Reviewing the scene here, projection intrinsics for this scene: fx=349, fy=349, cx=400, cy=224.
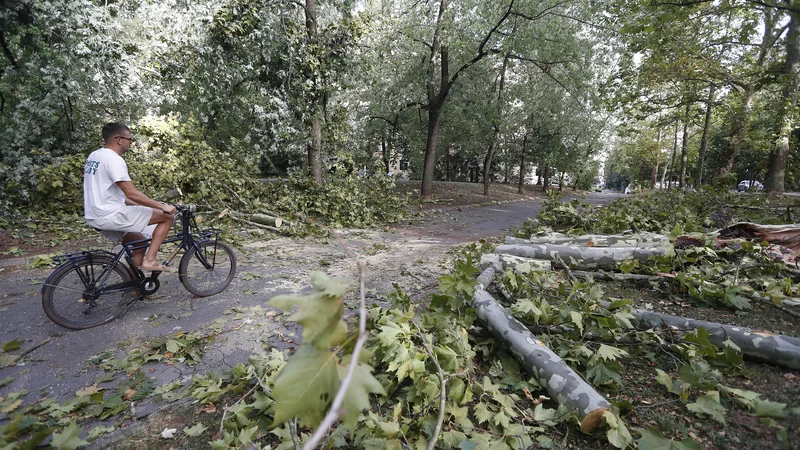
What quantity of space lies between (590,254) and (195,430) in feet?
15.7

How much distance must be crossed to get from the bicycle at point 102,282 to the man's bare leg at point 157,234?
10 centimetres

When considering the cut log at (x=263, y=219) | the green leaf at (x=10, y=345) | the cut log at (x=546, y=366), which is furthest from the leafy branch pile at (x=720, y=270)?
the cut log at (x=263, y=219)

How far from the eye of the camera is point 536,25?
13016mm

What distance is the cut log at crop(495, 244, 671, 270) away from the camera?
15.1ft

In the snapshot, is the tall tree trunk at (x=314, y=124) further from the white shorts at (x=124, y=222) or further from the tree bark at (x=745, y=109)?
the tree bark at (x=745, y=109)

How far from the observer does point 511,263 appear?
4.60 metres

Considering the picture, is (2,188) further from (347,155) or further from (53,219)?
(347,155)

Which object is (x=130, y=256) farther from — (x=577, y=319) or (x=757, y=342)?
(x=757, y=342)

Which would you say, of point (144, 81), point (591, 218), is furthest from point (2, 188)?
point (591, 218)

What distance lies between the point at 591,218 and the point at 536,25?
922cm

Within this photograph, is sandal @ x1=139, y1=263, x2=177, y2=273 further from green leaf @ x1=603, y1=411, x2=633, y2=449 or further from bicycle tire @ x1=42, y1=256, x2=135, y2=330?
green leaf @ x1=603, y1=411, x2=633, y2=449

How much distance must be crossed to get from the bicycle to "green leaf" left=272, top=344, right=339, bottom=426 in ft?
13.4

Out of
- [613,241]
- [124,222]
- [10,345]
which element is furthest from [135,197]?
[613,241]

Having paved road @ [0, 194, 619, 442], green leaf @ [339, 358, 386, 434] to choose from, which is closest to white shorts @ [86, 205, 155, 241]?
paved road @ [0, 194, 619, 442]
